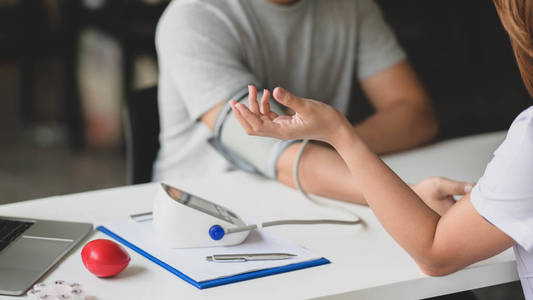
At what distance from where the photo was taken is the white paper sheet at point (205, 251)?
37.4 inches

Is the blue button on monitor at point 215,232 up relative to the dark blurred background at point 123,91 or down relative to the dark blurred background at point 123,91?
up

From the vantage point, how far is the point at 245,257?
0.99 meters

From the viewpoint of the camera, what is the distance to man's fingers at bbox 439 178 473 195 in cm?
117

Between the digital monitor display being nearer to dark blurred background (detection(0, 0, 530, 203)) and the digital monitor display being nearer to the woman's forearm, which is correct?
the woman's forearm

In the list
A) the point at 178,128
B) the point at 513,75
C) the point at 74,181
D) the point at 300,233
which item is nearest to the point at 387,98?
the point at 178,128

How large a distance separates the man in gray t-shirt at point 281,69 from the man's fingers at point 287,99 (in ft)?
1.34

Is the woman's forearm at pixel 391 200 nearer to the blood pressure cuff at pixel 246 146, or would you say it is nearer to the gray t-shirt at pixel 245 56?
the blood pressure cuff at pixel 246 146

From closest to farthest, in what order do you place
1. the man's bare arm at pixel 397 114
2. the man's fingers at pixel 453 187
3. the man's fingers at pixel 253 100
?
1. the man's fingers at pixel 253 100
2. the man's fingers at pixel 453 187
3. the man's bare arm at pixel 397 114

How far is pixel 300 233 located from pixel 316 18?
79cm

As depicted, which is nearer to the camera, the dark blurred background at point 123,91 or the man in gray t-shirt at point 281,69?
the man in gray t-shirt at point 281,69

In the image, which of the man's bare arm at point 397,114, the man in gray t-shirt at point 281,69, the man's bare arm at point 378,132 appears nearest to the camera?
the man's bare arm at point 378,132

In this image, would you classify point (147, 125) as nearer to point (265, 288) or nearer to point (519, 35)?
point (265, 288)

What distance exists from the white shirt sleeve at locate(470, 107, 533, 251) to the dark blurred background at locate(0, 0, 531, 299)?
2791 mm

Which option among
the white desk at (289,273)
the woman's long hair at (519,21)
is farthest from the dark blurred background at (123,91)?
the woman's long hair at (519,21)
